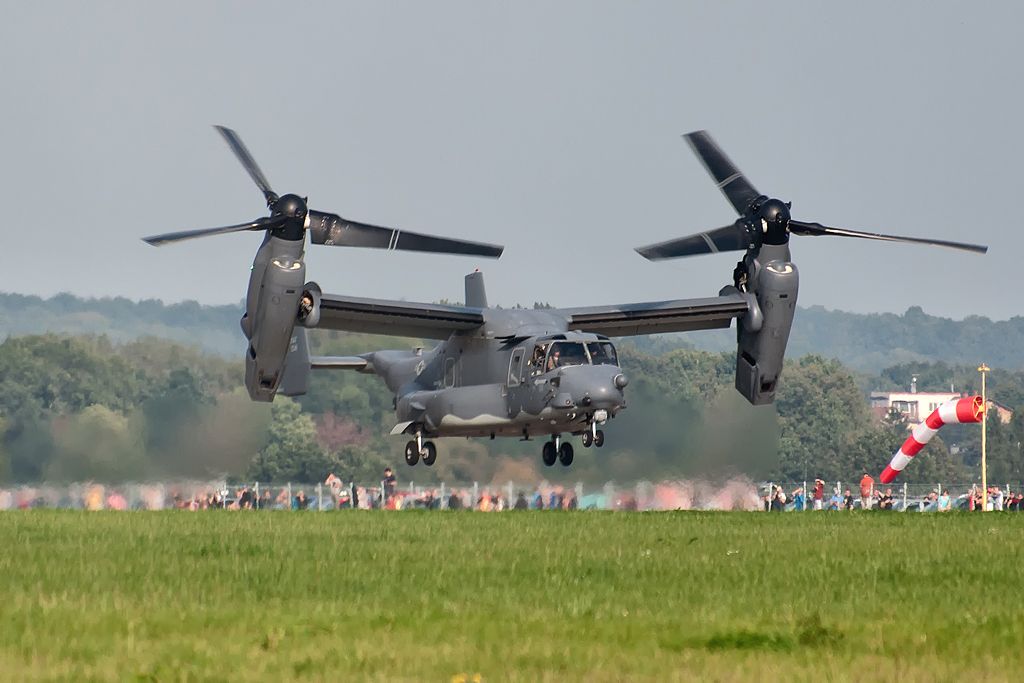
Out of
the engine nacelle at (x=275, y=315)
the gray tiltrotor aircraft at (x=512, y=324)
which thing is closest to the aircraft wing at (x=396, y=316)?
the gray tiltrotor aircraft at (x=512, y=324)

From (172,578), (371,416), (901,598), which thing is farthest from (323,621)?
(371,416)

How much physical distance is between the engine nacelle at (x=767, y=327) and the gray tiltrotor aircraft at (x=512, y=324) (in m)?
0.03

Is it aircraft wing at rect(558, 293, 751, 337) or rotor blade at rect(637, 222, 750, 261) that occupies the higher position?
rotor blade at rect(637, 222, 750, 261)

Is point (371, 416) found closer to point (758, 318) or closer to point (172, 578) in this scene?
point (758, 318)

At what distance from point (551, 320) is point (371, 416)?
3131cm

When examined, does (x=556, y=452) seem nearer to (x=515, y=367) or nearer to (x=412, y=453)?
(x=412, y=453)

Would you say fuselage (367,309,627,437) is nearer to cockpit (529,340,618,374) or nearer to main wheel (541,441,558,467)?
cockpit (529,340,618,374)

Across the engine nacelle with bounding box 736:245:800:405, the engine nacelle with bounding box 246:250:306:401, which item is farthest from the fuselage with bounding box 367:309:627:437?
the engine nacelle with bounding box 246:250:306:401

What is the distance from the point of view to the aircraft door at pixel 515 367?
35.2m

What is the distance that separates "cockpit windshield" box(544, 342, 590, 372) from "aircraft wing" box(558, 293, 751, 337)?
14.6ft

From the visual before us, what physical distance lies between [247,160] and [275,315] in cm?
486

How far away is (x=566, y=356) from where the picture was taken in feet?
111

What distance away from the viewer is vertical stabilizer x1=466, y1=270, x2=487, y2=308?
42.8 m

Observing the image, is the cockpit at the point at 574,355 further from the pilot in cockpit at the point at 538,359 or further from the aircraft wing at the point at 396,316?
the aircraft wing at the point at 396,316
